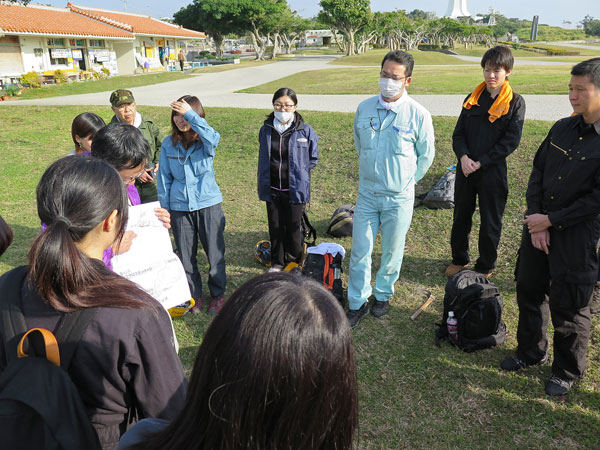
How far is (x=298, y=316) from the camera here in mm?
953

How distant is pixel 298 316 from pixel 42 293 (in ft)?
2.85

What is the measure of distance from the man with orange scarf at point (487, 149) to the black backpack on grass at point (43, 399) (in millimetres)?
4088

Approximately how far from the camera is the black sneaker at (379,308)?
4.16 metres

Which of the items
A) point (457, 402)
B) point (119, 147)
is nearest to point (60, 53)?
point (119, 147)

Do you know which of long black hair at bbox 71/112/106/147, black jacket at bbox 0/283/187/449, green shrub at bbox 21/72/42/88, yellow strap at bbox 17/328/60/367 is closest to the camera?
yellow strap at bbox 17/328/60/367

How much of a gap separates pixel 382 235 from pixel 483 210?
51.0 inches

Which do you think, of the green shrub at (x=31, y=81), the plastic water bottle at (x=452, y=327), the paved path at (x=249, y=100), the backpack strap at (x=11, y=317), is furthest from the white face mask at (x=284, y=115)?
the green shrub at (x=31, y=81)

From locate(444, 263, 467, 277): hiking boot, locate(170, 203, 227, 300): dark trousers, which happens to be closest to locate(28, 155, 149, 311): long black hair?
locate(170, 203, 227, 300): dark trousers

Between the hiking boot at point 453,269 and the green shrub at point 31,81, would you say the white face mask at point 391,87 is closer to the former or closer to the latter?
the hiking boot at point 453,269

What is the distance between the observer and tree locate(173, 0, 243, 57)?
4643cm

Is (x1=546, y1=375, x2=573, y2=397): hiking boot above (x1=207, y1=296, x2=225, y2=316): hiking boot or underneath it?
underneath

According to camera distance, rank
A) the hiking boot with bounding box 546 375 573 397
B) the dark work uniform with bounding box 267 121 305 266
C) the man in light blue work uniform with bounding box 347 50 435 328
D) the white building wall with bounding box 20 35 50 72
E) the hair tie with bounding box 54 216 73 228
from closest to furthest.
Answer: the hair tie with bounding box 54 216 73 228 < the hiking boot with bounding box 546 375 573 397 < the man in light blue work uniform with bounding box 347 50 435 328 < the dark work uniform with bounding box 267 121 305 266 < the white building wall with bounding box 20 35 50 72

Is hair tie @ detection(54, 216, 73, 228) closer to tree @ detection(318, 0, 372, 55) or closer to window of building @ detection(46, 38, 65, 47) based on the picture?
window of building @ detection(46, 38, 65, 47)

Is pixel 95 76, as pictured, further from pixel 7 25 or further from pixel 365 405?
pixel 365 405
